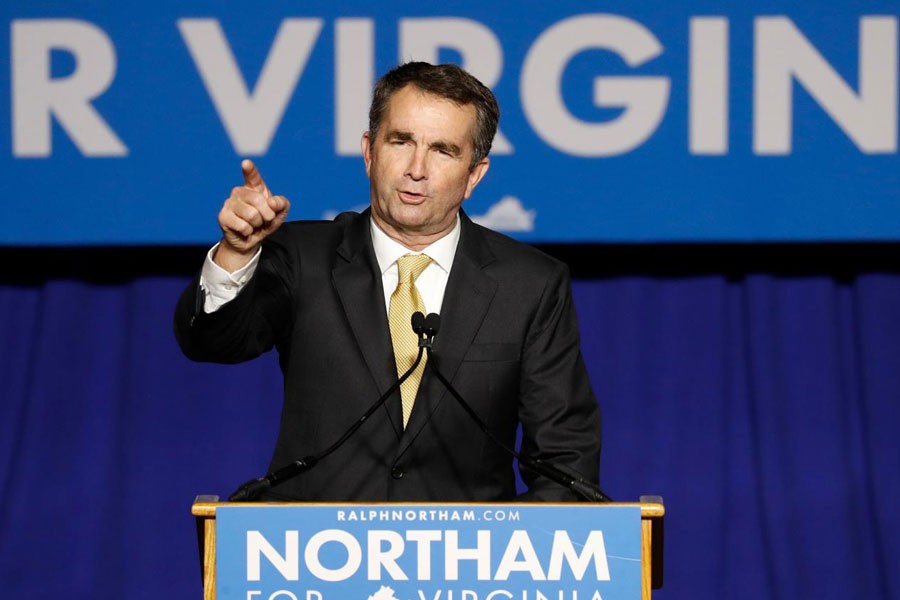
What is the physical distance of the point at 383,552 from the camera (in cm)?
129

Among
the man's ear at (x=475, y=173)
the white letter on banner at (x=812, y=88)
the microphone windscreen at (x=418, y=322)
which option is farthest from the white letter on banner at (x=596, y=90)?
the microphone windscreen at (x=418, y=322)

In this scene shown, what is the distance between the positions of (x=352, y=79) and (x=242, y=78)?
25cm

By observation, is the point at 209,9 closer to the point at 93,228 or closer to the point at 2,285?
the point at 93,228

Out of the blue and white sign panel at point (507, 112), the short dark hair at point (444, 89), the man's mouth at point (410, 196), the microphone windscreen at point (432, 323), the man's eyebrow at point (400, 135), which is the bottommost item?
the microphone windscreen at point (432, 323)

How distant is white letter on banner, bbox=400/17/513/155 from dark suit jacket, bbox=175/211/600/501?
1.13 meters

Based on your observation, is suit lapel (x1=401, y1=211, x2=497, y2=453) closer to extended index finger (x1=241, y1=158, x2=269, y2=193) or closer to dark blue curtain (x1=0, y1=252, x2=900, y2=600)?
extended index finger (x1=241, y1=158, x2=269, y2=193)

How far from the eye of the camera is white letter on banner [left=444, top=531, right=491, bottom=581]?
1.29m

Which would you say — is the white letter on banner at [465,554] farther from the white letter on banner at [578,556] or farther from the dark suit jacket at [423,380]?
the dark suit jacket at [423,380]

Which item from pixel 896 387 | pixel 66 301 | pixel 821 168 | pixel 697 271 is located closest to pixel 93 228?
pixel 66 301

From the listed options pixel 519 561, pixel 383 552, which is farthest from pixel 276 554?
pixel 519 561

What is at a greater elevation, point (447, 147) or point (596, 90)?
point (596, 90)

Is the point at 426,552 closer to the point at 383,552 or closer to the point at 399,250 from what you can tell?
the point at 383,552

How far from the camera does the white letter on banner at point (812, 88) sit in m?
2.80

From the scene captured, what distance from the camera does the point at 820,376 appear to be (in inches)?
123
